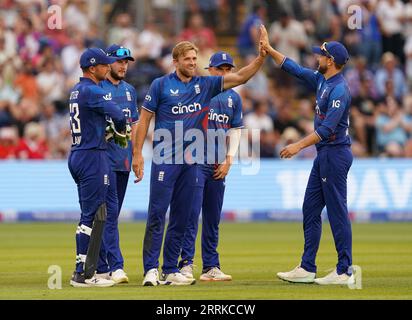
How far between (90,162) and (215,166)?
2.18 meters

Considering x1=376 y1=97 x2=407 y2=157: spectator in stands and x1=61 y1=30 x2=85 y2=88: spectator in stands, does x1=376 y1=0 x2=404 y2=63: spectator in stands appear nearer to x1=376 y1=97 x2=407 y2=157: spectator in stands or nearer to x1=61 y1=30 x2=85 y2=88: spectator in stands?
x1=376 y1=97 x2=407 y2=157: spectator in stands

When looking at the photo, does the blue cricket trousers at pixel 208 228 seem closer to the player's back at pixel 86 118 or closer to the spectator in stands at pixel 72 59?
the player's back at pixel 86 118

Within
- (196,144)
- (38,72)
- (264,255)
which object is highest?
(38,72)

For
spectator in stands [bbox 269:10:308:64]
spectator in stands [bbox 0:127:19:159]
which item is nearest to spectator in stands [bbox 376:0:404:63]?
spectator in stands [bbox 269:10:308:64]

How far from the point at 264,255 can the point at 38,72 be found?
39.6ft

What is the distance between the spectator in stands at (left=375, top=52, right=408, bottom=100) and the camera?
28.7 m

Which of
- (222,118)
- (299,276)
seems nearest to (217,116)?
(222,118)

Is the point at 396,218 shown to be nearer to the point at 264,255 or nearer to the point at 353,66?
the point at 353,66

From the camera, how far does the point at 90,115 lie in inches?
516

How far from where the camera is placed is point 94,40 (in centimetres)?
2877

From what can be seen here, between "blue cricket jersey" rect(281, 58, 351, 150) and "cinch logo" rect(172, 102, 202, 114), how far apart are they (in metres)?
1.42

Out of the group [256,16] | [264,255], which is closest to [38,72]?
[256,16]

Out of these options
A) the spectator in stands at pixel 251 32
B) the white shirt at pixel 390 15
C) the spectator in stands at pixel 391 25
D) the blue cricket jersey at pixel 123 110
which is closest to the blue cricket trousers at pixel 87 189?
the blue cricket jersey at pixel 123 110
